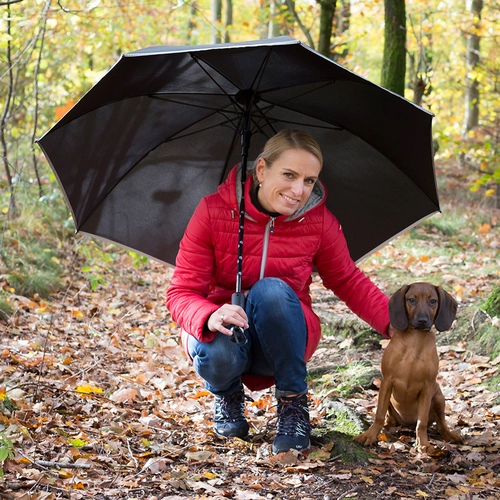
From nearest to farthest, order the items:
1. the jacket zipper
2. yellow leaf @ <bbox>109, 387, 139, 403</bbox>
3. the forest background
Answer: the jacket zipper < yellow leaf @ <bbox>109, 387, 139, 403</bbox> < the forest background

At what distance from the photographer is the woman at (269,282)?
3363 millimetres

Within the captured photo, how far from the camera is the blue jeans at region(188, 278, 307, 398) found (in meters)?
3.33

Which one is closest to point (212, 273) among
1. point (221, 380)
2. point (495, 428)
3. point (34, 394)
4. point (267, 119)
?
point (221, 380)

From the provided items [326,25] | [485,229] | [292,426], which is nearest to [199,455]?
[292,426]

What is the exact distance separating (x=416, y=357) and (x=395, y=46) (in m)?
5.95

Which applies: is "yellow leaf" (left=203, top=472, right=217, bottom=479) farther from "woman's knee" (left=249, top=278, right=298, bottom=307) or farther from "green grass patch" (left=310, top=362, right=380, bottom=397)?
"green grass patch" (left=310, top=362, right=380, bottom=397)

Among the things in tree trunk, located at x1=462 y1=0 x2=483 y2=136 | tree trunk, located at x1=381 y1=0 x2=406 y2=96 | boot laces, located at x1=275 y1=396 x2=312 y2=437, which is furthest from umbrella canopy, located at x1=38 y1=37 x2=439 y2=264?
tree trunk, located at x1=462 y1=0 x2=483 y2=136

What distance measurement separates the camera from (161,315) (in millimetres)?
6969

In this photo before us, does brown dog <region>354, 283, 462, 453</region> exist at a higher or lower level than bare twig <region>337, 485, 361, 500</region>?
higher

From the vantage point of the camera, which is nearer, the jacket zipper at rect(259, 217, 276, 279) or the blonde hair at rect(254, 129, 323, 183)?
the blonde hair at rect(254, 129, 323, 183)

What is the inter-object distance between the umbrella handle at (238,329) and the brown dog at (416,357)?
2.65 ft

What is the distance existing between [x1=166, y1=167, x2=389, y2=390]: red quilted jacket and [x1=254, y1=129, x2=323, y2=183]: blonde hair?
0.22 m

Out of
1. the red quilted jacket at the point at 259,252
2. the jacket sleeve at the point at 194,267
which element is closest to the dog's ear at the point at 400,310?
the red quilted jacket at the point at 259,252

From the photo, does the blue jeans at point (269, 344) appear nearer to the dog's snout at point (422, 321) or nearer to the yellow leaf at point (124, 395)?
the dog's snout at point (422, 321)
